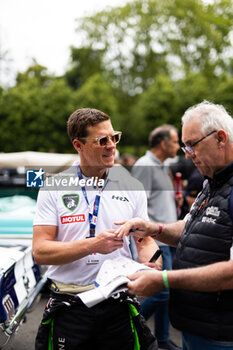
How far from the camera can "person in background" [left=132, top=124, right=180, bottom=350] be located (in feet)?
13.5

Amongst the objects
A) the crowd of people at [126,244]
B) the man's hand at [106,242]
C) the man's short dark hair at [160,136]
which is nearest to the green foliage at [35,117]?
the man's short dark hair at [160,136]

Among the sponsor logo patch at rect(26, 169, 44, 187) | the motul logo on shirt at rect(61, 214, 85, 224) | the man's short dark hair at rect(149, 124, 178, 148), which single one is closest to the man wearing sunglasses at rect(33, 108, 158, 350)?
the motul logo on shirt at rect(61, 214, 85, 224)

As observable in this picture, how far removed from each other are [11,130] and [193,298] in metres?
24.6

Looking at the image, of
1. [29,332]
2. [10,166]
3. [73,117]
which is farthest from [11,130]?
[73,117]

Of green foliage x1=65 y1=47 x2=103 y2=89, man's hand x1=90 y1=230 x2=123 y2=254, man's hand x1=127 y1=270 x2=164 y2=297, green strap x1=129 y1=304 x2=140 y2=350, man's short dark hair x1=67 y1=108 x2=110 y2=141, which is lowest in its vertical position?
green strap x1=129 y1=304 x2=140 y2=350

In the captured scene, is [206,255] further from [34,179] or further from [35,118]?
[35,118]

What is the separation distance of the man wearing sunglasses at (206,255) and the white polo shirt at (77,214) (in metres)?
0.17

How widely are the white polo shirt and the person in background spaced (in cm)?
203

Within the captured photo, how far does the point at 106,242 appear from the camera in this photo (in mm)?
1952

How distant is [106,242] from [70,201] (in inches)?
13.5

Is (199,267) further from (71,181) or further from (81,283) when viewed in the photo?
(71,181)

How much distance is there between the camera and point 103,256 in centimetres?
211

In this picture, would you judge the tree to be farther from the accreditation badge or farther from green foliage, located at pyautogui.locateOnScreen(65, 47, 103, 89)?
the accreditation badge

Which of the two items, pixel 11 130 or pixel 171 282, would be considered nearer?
pixel 171 282
